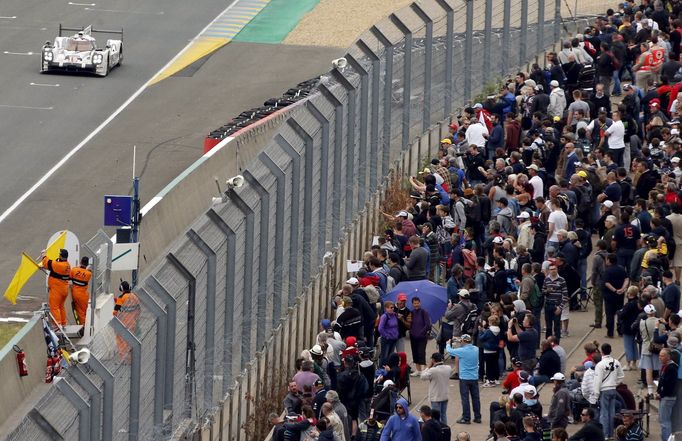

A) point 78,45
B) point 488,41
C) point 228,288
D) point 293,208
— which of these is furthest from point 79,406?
point 78,45

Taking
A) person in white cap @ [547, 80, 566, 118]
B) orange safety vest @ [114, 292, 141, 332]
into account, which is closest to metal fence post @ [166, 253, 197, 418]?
orange safety vest @ [114, 292, 141, 332]

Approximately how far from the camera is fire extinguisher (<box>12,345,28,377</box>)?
80.6ft

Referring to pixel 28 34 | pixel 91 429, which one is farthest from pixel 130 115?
pixel 91 429

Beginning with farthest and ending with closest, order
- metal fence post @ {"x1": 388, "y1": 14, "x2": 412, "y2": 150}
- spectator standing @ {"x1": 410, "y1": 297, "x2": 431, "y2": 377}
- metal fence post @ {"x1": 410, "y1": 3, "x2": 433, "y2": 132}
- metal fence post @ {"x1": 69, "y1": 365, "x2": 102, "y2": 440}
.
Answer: metal fence post @ {"x1": 410, "y1": 3, "x2": 433, "y2": 132}, metal fence post @ {"x1": 388, "y1": 14, "x2": 412, "y2": 150}, spectator standing @ {"x1": 410, "y1": 297, "x2": 431, "y2": 377}, metal fence post @ {"x1": 69, "y1": 365, "x2": 102, "y2": 440}

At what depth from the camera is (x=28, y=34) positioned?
4769 centimetres

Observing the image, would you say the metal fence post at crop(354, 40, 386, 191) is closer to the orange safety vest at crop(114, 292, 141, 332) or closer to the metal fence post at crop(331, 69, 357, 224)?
the metal fence post at crop(331, 69, 357, 224)

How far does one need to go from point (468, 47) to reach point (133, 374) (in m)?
16.4

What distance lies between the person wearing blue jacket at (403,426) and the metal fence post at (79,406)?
4.11 metres

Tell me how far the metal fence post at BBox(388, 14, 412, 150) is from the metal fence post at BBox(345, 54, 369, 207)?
2.24m

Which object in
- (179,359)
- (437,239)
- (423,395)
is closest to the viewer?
(179,359)

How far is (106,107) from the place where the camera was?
138 ft

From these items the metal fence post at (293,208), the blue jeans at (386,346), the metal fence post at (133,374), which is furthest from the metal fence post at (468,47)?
the metal fence post at (133,374)

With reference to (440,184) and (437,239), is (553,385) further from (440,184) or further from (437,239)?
(440,184)

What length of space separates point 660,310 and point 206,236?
560cm
